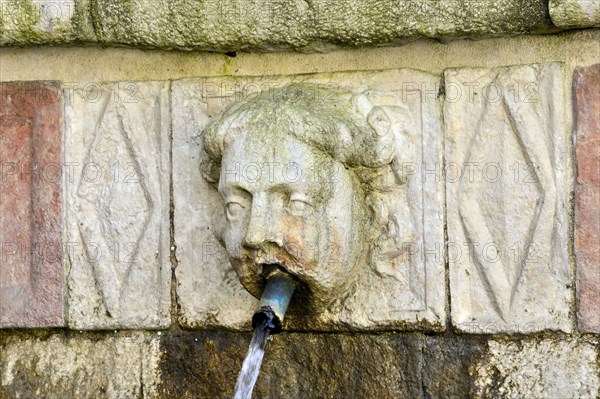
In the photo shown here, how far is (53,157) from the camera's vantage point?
3.27 meters

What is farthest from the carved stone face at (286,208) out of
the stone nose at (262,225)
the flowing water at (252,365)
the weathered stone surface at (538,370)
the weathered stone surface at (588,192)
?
the weathered stone surface at (588,192)

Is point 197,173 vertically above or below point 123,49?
below

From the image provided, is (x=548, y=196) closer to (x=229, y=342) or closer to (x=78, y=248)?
(x=229, y=342)

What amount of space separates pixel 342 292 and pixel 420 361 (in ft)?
0.84

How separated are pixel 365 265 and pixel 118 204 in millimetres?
658

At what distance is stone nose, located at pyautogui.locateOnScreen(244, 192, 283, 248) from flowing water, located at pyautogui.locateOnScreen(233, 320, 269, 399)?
23 cm

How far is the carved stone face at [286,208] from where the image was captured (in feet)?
9.54

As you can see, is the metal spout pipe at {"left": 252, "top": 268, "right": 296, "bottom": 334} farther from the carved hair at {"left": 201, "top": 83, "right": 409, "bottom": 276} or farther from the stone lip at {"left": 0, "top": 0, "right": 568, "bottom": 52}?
the stone lip at {"left": 0, "top": 0, "right": 568, "bottom": 52}

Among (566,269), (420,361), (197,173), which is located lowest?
(420,361)

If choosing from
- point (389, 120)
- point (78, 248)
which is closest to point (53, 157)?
point (78, 248)

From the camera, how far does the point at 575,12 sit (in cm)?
280

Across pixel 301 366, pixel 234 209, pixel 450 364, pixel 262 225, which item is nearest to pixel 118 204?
pixel 234 209

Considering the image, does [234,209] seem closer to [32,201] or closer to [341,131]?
[341,131]

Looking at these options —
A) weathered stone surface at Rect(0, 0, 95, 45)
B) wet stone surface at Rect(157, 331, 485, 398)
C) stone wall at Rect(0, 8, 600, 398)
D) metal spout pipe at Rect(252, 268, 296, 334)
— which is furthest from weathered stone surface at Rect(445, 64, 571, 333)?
weathered stone surface at Rect(0, 0, 95, 45)
